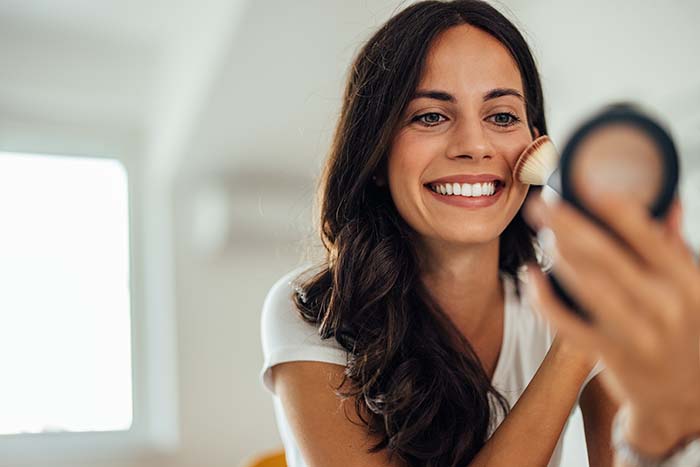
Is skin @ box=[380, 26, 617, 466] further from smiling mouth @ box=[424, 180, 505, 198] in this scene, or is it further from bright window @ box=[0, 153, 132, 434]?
bright window @ box=[0, 153, 132, 434]

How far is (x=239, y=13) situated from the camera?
7.21 ft

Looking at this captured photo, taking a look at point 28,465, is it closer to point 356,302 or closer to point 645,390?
point 356,302

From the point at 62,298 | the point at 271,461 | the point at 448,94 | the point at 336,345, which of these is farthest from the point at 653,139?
the point at 62,298

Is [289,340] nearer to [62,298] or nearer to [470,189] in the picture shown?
[470,189]

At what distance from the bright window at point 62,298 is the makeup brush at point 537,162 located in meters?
2.50

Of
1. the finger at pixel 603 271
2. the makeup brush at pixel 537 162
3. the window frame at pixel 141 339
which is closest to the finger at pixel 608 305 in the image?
the finger at pixel 603 271

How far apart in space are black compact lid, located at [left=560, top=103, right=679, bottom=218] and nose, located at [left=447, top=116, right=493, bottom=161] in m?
0.59

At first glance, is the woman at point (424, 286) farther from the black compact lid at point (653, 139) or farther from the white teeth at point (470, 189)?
the black compact lid at point (653, 139)

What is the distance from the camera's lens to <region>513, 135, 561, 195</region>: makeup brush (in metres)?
1.11

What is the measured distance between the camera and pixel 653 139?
1.96 ft

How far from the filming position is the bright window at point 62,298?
3193mm

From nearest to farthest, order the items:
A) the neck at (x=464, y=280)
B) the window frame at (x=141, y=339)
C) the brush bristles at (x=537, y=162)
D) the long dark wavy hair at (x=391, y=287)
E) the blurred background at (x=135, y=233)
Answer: the brush bristles at (x=537, y=162) < the long dark wavy hair at (x=391, y=287) < the neck at (x=464, y=280) < the blurred background at (x=135, y=233) < the window frame at (x=141, y=339)

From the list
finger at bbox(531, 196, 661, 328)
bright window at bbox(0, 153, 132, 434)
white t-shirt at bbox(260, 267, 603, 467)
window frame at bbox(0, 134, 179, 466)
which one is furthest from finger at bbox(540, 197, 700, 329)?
bright window at bbox(0, 153, 132, 434)

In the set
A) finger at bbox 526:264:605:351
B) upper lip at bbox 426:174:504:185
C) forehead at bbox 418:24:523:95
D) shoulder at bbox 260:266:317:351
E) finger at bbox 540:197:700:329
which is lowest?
shoulder at bbox 260:266:317:351
